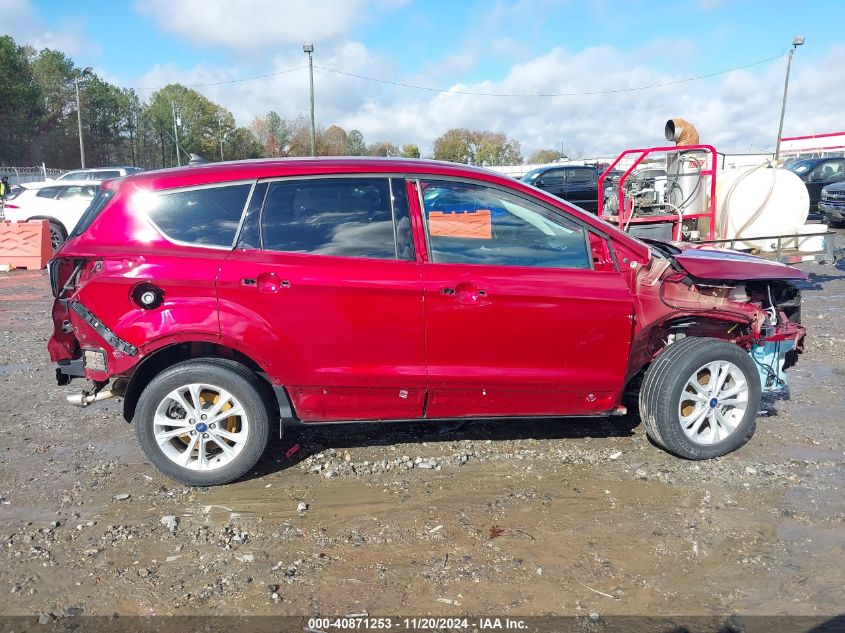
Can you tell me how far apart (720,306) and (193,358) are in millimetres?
3300

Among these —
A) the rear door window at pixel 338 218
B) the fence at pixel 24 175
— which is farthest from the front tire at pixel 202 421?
the fence at pixel 24 175

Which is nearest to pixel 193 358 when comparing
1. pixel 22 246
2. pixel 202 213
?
pixel 202 213

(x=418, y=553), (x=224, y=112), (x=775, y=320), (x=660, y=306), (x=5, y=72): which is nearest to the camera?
(x=418, y=553)

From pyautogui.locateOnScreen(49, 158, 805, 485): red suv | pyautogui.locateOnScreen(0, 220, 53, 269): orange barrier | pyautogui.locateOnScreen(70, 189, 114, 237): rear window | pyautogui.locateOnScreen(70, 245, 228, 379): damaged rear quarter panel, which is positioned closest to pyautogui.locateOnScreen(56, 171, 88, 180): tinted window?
pyautogui.locateOnScreen(0, 220, 53, 269): orange barrier

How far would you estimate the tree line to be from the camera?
60.8 metres

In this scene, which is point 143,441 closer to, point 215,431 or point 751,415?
point 215,431

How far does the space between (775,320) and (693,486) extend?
4.52 feet

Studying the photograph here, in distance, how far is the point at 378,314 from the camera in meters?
3.74

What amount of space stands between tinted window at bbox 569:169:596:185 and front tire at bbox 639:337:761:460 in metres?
15.0

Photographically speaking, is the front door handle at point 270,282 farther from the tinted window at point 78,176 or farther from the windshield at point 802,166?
the tinted window at point 78,176

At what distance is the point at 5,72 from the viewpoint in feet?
193

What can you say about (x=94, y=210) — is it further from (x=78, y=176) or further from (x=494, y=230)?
(x=78, y=176)

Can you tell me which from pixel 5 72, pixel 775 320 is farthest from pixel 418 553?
pixel 5 72

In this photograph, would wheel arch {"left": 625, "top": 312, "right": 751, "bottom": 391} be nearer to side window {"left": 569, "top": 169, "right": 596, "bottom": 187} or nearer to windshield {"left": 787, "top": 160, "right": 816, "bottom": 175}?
side window {"left": 569, "top": 169, "right": 596, "bottom": 187}
